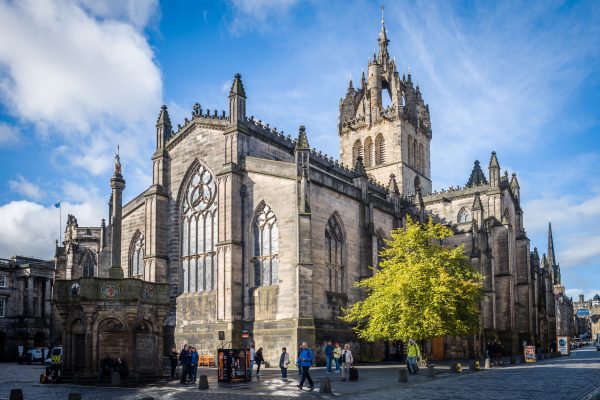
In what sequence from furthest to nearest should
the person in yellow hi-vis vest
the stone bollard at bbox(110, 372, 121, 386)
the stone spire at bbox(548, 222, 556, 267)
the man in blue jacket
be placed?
1. the stone spire at bbox(548, 222, 556, 267)
2. the person in yellow hi-vis vest
3. the stone bollard at bbox(110, 372, 121, 386)
4. the man in blue jacket

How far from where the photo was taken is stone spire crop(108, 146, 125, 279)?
87.9 ft

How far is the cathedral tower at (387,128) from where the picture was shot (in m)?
68.1

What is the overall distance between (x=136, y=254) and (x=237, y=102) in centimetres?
1441

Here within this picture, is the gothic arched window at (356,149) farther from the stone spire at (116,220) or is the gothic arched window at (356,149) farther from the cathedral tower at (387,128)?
the stone spire at (116,220)

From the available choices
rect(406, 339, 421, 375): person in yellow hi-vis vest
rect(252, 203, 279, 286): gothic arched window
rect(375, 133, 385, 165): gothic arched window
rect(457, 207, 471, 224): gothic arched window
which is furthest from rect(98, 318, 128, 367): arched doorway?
rect(375, 133, 385, 165): gothic arched window

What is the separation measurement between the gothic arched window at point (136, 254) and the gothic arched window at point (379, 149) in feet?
106

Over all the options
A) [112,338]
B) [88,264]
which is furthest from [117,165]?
[88,264]

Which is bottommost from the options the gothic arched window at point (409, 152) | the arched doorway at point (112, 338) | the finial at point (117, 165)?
the arched doorway at point (112, 338)

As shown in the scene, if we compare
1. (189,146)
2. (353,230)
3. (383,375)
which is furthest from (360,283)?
A: (189,146)

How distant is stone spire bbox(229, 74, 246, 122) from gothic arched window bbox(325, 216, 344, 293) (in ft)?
29.6

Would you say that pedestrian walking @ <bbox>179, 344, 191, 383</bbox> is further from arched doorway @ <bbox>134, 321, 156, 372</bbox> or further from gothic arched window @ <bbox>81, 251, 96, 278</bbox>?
gothic arched window @ <bbox>81, 251, 96, 278</bbox>

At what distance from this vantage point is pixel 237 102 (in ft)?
132

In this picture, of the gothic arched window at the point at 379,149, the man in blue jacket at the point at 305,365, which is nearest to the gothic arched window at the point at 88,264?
the gothic arched window at the point at 379,149

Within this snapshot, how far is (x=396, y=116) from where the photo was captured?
67750 millimetres
